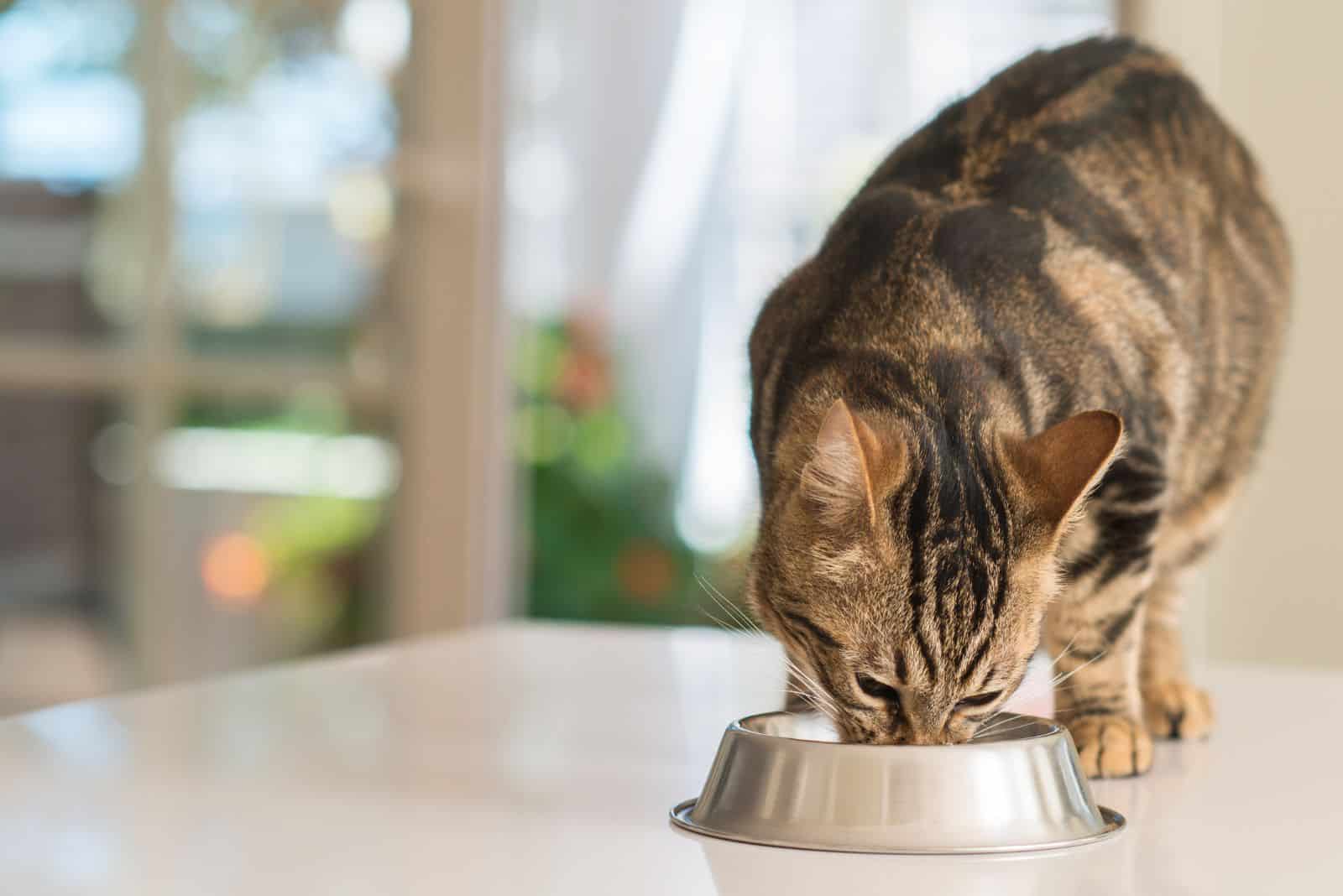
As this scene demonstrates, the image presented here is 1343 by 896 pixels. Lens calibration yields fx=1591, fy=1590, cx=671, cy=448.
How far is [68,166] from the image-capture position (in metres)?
3.18

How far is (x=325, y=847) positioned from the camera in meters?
0.90

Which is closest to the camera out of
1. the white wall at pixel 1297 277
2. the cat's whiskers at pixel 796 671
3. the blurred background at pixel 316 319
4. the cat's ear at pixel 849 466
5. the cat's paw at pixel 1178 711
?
the cat's ear at pixel 849 466

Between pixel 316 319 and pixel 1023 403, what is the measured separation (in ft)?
7.37

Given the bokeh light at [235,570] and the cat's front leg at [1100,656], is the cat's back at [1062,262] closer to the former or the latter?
the cat's front leg at [1100,656]

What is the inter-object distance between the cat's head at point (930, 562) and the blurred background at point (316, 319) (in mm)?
2007

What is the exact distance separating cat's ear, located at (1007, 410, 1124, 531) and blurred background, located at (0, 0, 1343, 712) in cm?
203

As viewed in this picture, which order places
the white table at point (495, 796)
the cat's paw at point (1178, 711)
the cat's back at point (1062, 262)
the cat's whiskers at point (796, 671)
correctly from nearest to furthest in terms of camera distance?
1. the white table at point (495, 796)
2. the cat's whiskers at point (796, 671)
3. the cat's back at point (1062, 262)
4. the cat's paw at point (1178, 711)

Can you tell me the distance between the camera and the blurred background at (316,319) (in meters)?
3.13

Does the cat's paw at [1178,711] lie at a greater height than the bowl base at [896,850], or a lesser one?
lesser

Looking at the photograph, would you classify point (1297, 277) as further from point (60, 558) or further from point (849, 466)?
point (60, 558)

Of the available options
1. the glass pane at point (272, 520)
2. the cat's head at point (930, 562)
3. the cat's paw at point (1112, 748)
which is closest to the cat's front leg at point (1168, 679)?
the cat's paw at point (1112, 748)

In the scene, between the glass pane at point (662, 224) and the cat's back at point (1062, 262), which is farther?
the glass pane at point (662, 224)

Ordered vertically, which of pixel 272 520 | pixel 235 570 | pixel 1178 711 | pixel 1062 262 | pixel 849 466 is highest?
pixel 1062 262

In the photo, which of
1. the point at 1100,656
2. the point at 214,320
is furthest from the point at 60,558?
the point at 1100,656
